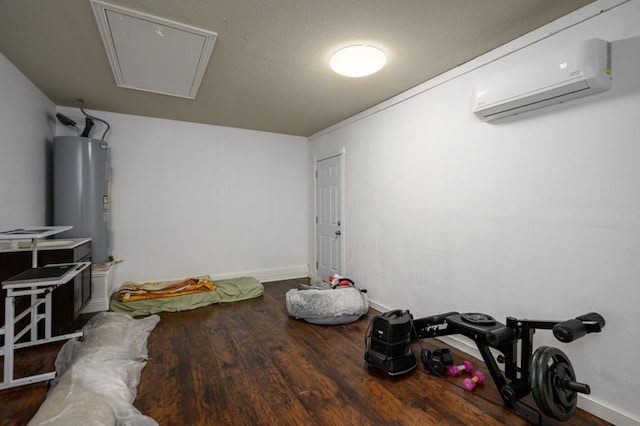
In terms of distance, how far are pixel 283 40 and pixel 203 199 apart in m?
2.96

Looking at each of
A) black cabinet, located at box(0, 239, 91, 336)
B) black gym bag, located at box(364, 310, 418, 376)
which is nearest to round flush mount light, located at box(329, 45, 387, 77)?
black gym bag, located at box(364, 310, 418, 376)

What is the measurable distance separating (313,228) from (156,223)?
7.97ft

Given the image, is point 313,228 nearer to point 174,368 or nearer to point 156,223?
point 156,223

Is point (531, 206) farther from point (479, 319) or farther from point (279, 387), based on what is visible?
point (279, 387)

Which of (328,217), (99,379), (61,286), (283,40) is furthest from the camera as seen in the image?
(328,217)

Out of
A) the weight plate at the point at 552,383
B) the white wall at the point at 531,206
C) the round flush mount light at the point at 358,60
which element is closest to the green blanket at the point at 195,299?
the white wall at the point at 531,206

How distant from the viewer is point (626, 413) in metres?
1.63

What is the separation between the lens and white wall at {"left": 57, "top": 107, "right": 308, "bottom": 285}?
3984 mm

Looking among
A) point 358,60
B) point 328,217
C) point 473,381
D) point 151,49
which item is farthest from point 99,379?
point 328,217

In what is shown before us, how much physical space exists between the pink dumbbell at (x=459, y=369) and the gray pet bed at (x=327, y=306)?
116 centimetres

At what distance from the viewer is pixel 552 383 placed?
60.8 inches

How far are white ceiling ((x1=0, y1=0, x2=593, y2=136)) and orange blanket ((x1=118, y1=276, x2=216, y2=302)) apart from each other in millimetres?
2331

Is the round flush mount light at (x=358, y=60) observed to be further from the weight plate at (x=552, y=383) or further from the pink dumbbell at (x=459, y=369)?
the pink dumbbell at (x=459, y=369)

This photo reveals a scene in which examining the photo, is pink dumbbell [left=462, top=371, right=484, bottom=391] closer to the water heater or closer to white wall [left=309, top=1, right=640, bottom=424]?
white wall [left=309, top=1, right=640, bottom=424]
